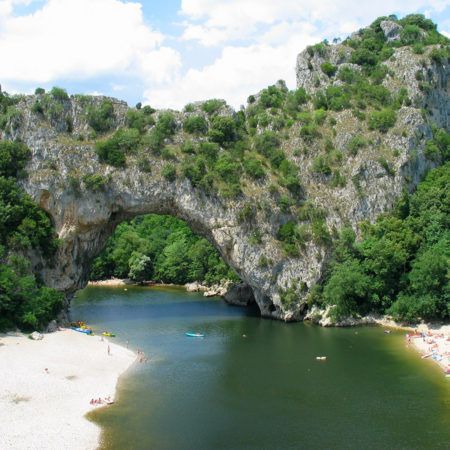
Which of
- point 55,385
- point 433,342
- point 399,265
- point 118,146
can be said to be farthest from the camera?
point 118,146

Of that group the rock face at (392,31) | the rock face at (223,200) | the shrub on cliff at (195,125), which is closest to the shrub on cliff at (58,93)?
the rock face at (223,200)

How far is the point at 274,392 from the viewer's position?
39438 millimetres

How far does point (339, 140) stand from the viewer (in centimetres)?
7275

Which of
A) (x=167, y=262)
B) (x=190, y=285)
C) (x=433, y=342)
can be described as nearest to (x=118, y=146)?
(x=190, y=285)

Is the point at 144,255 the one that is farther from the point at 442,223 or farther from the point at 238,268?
the point at 442,223

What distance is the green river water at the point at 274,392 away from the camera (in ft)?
104

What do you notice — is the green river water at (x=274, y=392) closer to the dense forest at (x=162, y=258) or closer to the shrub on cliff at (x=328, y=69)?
the dense forest at (x=162, y=258)

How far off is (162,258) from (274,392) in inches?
2633

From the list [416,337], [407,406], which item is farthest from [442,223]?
[407,406]

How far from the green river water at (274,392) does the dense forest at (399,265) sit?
Result: 3945 mm

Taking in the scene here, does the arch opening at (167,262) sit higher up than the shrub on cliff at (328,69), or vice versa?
the shrub on cliff at (328,69)

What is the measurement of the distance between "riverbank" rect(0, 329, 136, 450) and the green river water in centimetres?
132

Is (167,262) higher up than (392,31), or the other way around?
(392,31)

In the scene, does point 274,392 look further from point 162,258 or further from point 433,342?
point 162,258
